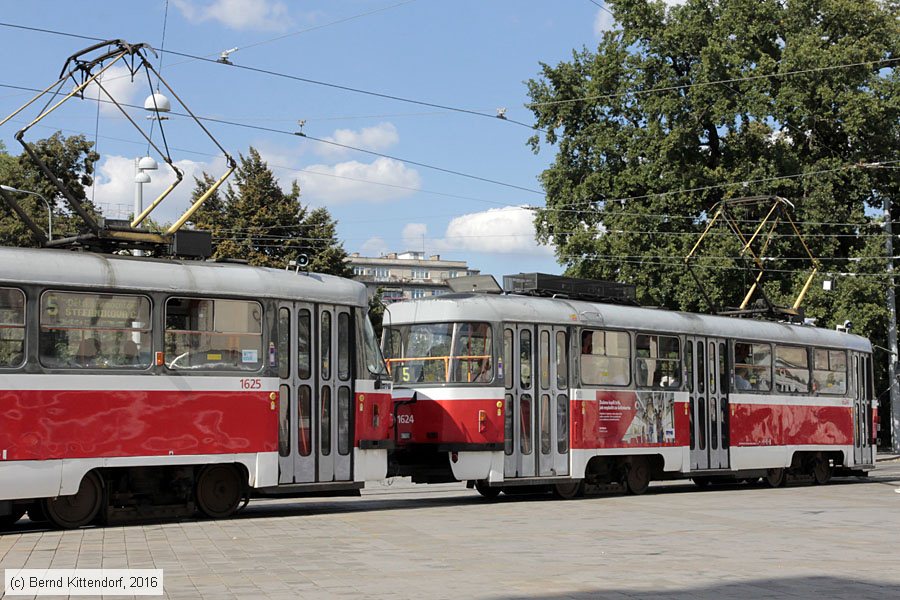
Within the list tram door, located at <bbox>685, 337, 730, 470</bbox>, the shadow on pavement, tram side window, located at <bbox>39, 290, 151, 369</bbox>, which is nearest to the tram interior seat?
tram side window, located at <bbox>39, 290, 151, 369</bbox>

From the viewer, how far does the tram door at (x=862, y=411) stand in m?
27.5

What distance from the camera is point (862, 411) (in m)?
27.8

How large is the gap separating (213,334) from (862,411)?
17530 millimetres

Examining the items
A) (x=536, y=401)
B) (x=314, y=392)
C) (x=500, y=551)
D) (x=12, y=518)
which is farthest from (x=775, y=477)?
(x=12, y=518)

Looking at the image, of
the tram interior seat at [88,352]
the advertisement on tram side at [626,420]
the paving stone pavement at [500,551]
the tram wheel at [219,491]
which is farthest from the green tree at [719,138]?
the tram interior seat at [88,352]

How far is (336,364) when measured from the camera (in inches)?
656

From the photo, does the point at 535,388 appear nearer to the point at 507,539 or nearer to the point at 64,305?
the point at 507,539

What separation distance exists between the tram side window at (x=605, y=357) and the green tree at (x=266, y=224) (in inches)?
1127

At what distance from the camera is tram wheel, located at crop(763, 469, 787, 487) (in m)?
25.1

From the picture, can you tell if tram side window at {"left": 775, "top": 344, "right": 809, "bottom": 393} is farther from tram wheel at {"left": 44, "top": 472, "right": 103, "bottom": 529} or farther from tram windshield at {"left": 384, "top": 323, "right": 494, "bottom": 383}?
tram wheel at {"left": 44, "top": 472, "right": 103, "bottom": 529}

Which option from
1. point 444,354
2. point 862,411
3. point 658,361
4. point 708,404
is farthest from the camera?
point 862,411

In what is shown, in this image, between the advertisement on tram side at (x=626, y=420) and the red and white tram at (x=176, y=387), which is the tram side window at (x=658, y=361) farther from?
the red and white tram at (x=176, y=387)

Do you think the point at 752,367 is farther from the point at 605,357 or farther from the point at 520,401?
the point at 520,401

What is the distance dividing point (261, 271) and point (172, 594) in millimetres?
7493
